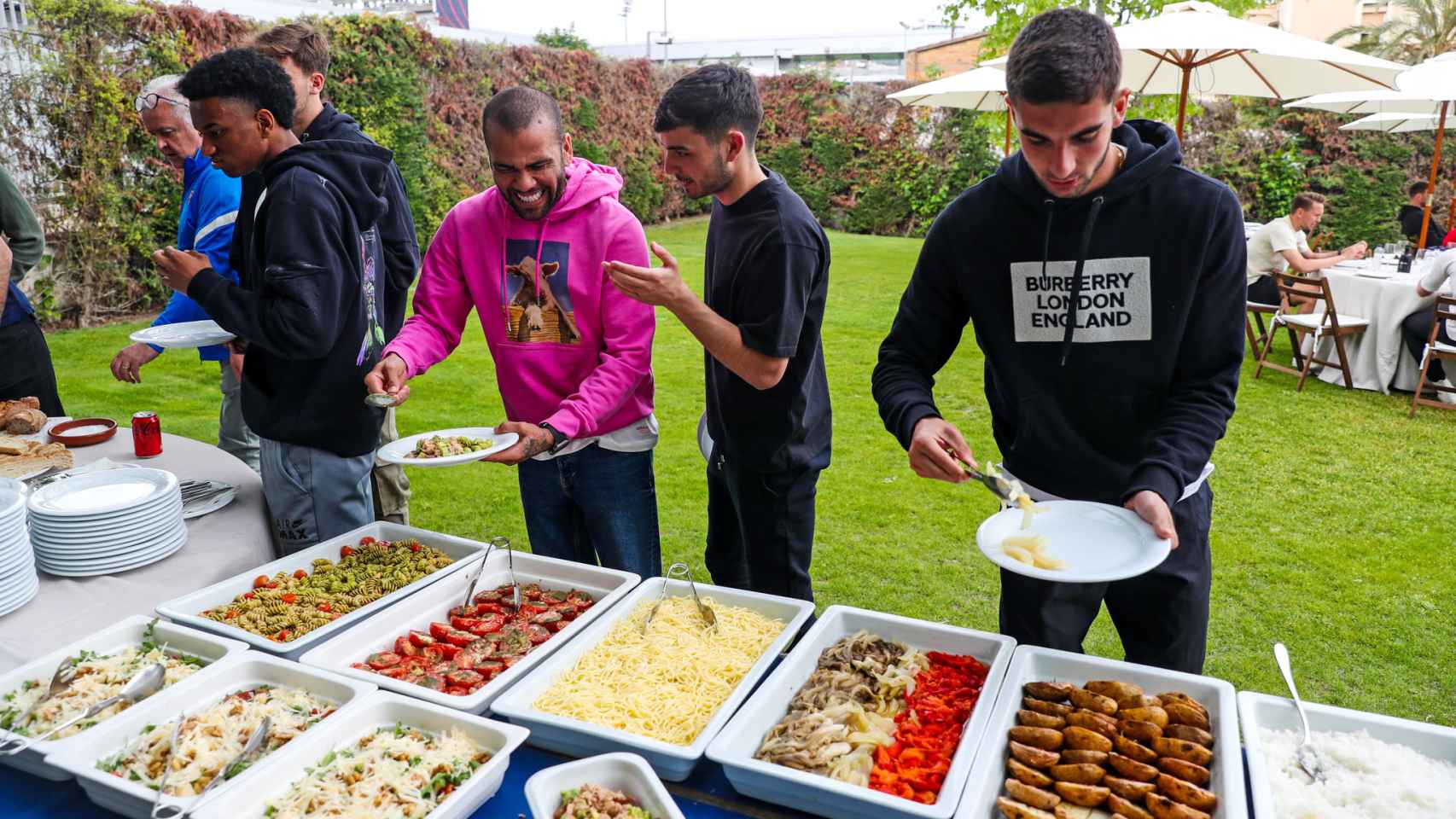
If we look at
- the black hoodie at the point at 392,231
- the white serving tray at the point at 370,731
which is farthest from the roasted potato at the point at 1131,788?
the black hoodie at the point at 392,231

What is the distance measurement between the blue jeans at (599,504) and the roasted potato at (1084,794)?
153 cm

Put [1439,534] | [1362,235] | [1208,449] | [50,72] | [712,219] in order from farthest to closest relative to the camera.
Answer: [1362,235]
[50,72]
[1439,534]
[712,219]
[1208,449]

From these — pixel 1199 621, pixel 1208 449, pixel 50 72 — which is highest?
pixel 50 72

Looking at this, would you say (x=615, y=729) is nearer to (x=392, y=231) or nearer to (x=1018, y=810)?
(x=1018, y=810)

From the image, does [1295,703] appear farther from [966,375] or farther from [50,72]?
[50,72]

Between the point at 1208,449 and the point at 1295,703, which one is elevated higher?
the point at 1208,449

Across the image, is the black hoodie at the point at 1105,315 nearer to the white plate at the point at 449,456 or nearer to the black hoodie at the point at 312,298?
the white plate at the point at 449,456

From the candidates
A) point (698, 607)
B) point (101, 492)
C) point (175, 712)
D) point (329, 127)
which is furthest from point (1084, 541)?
point (329, 127)

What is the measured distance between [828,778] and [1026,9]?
1002cm

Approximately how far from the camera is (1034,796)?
1465 mm

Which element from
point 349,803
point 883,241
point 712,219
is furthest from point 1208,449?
point 883,241

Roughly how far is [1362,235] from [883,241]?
7.40 metres

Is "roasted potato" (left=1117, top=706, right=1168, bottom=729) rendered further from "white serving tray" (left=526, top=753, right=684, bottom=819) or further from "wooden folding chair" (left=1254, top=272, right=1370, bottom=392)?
"wooden folding chair" (left=1254, top=272, right=1370, bottom=392)

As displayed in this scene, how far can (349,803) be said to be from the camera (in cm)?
147
